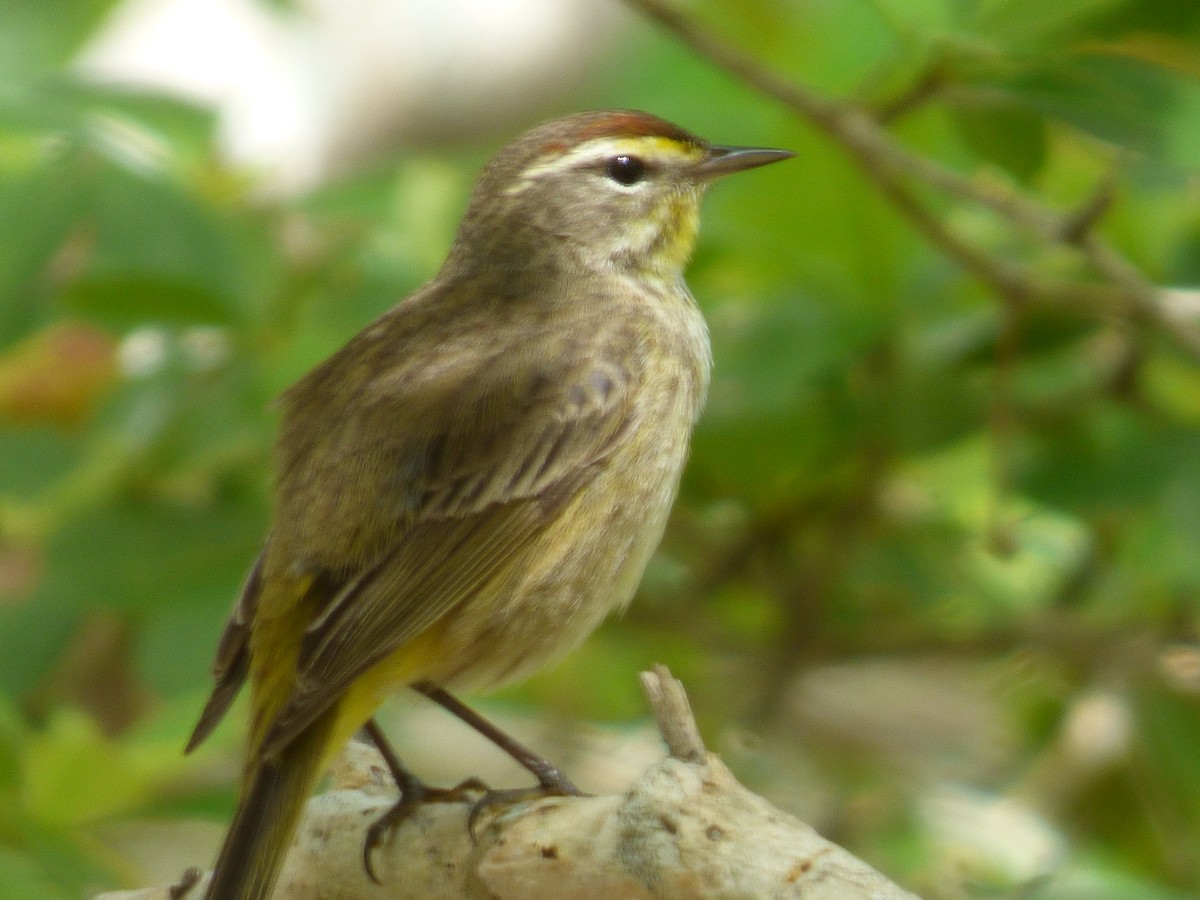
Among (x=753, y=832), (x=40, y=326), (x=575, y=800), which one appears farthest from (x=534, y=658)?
(x=40, y=326)

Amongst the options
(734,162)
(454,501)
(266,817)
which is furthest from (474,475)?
(734,162)

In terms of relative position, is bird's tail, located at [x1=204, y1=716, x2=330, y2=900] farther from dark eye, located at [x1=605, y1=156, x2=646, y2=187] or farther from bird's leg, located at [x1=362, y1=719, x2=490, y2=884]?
dark eye, located at [x1=605, y1=156, x2=646, y2=187]

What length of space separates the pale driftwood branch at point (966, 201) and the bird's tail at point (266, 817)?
2000 mm

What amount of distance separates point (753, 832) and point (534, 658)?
1.12 meters

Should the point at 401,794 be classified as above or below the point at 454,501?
below

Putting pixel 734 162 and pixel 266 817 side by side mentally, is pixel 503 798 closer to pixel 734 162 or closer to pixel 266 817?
pixel 266 817

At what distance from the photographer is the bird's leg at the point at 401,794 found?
3.13 meters

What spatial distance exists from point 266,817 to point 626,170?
70.3 inches

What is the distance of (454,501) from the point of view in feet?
11.3

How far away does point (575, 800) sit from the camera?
281cm

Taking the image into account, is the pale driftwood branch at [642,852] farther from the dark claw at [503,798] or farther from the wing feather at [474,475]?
the wing feather at [474,475]

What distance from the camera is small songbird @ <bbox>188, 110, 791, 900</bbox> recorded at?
3254 millimetres

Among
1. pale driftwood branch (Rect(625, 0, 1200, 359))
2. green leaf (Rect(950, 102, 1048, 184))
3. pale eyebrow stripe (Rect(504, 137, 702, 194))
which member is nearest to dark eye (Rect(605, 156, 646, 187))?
pale eyebrow stripe (Rect(504, 137, 702, 194))

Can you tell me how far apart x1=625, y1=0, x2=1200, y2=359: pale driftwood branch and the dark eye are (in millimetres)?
490
